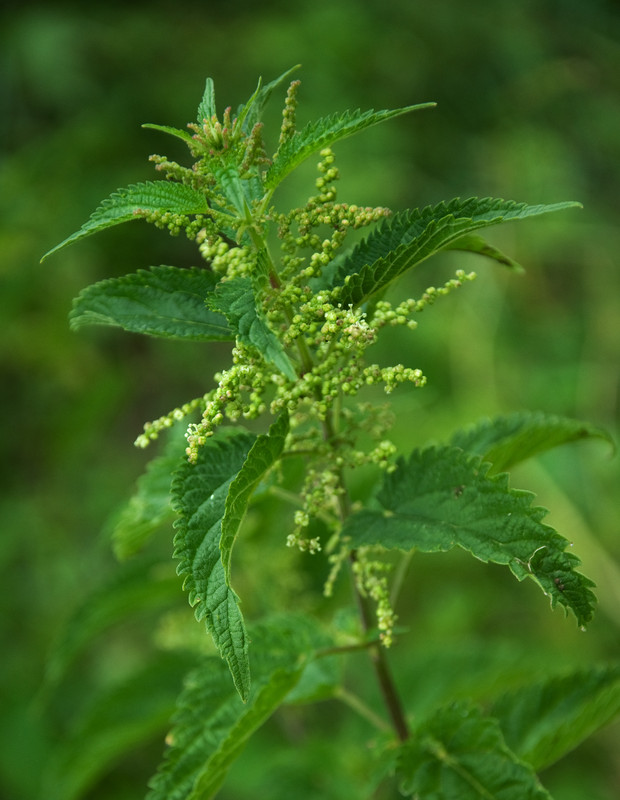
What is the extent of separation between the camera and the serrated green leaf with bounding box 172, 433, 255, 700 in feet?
4.22

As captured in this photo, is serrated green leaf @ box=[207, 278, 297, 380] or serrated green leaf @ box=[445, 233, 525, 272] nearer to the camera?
serrated green leaf @ box=[207, 278, 297, 380]

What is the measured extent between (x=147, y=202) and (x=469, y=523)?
80cm

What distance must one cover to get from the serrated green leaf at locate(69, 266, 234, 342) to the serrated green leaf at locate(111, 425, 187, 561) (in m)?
0.33

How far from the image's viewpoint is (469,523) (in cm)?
143

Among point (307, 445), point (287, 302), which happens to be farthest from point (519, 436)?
point (287, 302)

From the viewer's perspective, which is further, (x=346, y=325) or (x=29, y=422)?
(x=29, y=422)

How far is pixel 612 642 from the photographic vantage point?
3.77 m

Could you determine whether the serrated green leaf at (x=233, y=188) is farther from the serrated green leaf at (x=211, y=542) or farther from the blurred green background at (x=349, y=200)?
the blurred green background at (x=349, y=200)

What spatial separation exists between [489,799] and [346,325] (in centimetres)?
98

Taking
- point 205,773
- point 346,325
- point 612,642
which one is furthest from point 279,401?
point 612,642

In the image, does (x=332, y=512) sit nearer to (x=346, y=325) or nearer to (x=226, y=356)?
(x=346, y=325)

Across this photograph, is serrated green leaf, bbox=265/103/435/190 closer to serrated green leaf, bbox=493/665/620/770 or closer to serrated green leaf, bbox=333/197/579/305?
serrated green leaf, bbox=333/197/579/305

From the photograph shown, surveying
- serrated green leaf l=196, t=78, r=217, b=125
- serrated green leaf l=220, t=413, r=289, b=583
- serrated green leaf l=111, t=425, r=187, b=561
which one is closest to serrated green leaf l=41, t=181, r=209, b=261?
serrated green leaf l=196, t=78, r=217, b=125

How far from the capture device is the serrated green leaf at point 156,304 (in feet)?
5.21
